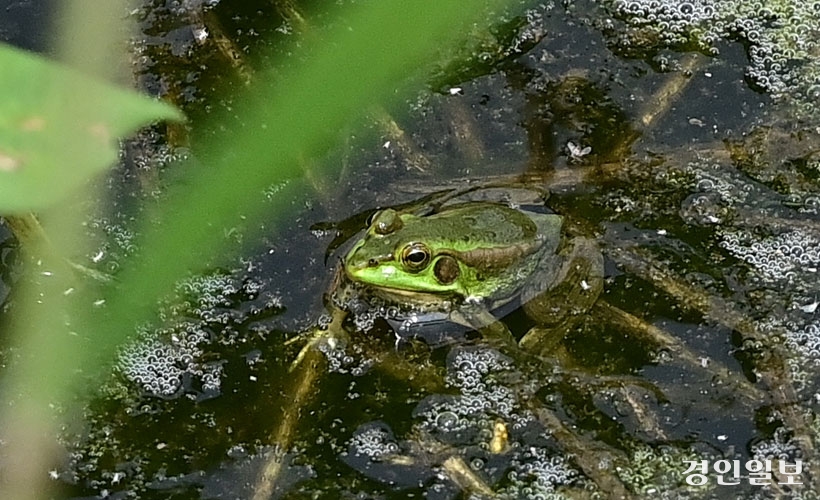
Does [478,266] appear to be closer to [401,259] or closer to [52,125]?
[401,259]

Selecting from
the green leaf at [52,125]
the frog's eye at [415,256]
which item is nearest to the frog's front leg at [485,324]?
the frog's eye at [415,256]

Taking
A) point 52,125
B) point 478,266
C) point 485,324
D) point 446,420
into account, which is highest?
point 52,125

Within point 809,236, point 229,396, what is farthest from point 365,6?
point 809,236

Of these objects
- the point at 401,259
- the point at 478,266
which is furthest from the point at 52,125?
the point at 478,266

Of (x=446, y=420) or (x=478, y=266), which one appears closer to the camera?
(x=446, y=420)

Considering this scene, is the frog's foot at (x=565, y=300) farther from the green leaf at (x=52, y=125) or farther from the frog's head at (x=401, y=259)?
the green leaf at (x=52, y=125)

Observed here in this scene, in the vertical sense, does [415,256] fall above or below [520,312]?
above
